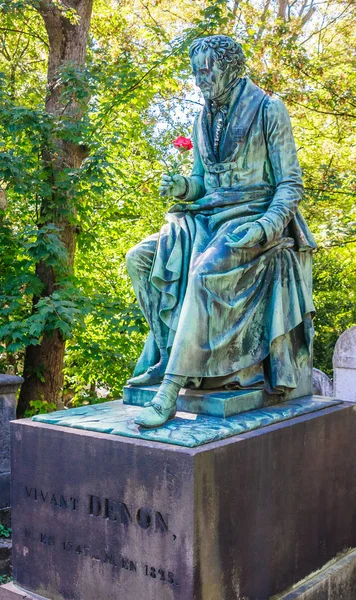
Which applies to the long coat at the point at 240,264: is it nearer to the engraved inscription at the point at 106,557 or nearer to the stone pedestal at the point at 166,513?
the stone pedestal at the point at 166,513

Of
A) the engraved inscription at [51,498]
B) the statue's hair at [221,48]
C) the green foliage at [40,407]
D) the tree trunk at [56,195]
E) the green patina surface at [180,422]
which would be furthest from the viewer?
the tree trunk at [56,195]

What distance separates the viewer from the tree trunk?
26.2 feet

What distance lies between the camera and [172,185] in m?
3.92

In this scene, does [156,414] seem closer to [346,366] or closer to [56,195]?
[346,366]

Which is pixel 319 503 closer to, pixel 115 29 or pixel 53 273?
pixel 53 273

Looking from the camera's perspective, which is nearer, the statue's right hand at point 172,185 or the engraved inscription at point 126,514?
the engraved inscription at point 126,514

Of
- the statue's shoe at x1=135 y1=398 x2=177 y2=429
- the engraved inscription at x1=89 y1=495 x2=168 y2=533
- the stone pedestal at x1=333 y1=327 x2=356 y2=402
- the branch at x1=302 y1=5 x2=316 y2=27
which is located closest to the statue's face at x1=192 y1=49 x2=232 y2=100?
the statue's shoe at x1=135 y1=398 x2=177 y2=429

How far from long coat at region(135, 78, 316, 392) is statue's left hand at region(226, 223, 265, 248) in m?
0.03

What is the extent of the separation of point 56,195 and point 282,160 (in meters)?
4.56

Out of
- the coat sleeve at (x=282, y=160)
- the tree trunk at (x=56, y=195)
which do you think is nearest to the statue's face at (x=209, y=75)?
the coat sleeve at (x=282, y=160)

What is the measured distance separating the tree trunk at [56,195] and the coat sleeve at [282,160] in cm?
425

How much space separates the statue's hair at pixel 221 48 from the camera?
366cm

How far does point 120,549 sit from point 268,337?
4.20 ft

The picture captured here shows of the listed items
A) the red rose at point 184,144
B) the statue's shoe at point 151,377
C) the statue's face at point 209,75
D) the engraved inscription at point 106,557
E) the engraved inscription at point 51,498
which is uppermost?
the statue's face at point 209,75
